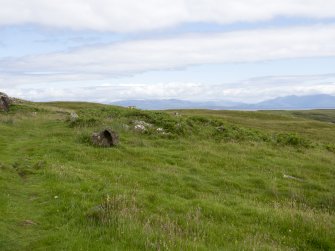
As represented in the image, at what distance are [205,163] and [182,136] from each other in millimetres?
9173

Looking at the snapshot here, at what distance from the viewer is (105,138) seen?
88.5ft

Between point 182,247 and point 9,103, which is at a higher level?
point 9,103

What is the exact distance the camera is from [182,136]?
3400 cm

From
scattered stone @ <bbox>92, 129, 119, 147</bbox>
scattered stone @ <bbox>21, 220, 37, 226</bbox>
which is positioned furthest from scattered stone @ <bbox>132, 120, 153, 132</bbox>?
scattered stone @ <bbox>21, 220, 37, 226</bbox>

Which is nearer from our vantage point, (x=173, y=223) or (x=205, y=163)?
(x=173, y=223)

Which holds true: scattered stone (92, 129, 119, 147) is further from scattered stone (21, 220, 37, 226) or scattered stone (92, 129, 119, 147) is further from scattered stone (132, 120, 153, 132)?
scattered stone (21, 220, 37, 226)

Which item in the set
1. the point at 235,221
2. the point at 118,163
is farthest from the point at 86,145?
the point at 235,221

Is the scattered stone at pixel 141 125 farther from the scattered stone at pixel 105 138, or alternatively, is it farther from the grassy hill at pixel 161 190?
the scattered stone at pixel 105 138

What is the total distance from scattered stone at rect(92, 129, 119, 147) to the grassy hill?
1.93 feet

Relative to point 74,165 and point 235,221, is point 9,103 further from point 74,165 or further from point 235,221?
point 235,221

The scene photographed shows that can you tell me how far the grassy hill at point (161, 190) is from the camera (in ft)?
36.7

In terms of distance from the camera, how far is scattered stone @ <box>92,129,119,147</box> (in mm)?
26797

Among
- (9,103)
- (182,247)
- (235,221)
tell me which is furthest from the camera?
(9,103)

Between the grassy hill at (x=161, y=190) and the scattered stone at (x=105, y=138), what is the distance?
0.59 metres
